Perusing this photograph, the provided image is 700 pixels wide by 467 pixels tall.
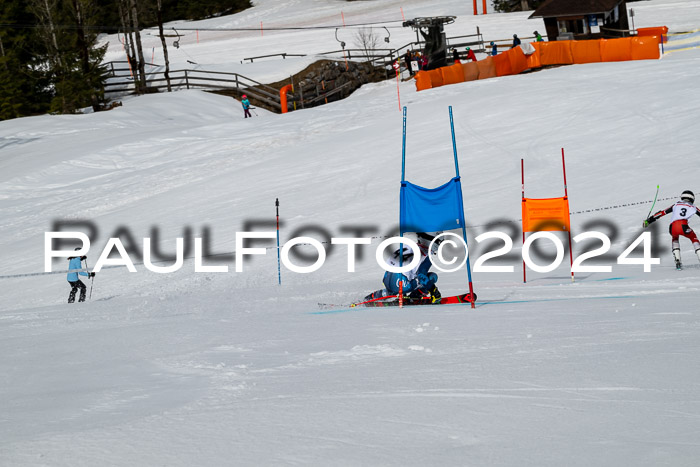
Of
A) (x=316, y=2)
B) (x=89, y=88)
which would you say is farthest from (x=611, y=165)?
(x=316, y=2)

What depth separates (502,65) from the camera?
124ft

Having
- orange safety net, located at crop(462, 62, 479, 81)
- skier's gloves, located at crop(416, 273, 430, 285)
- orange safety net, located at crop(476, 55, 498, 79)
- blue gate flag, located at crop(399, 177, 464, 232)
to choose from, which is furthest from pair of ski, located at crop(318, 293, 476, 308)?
orange safety net, located at crop(476, 55, 498, 79)

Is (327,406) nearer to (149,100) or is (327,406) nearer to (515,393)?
(515,393)

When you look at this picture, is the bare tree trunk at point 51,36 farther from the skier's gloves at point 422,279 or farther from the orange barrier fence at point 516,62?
the skier's gloves at point 422,279

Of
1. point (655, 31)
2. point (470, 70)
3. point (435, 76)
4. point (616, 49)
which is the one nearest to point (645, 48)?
point (616, 49)

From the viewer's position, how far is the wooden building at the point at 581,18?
40.9 meters

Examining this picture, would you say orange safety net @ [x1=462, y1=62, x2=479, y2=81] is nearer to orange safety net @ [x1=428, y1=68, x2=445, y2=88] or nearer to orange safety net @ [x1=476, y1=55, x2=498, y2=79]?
orange safety net @ [x1=476, y1=55, x2=498, y2=79]

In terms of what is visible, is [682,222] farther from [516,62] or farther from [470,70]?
[516,62]

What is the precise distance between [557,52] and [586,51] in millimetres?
1293

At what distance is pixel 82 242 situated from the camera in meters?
22.2

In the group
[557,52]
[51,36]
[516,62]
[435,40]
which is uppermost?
[51,36]

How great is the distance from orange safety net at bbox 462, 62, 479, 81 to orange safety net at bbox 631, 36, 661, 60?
690 centimetres

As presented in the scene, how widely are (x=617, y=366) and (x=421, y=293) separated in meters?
5.66

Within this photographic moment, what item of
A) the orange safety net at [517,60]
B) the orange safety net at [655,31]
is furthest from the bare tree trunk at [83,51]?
the orange safety net at [655,31]
